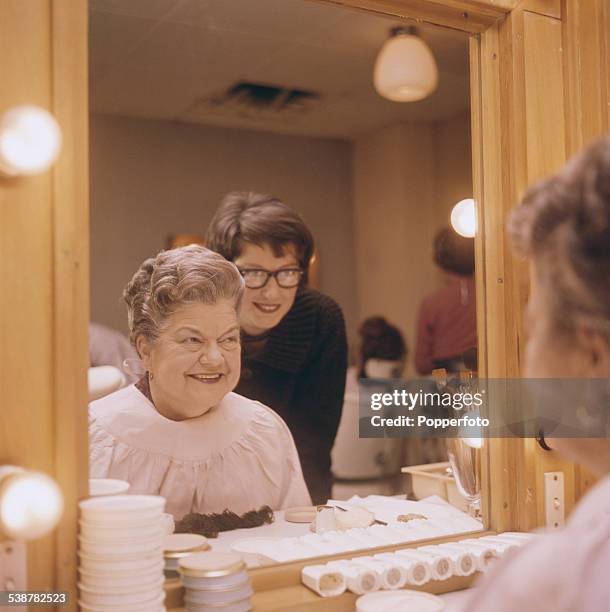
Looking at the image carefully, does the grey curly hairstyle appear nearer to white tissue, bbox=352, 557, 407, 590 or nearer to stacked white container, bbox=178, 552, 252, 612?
stacked white container, bbox=178, 552, 252, 612

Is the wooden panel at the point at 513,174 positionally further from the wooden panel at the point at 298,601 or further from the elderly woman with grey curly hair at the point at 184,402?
the elderly woman with grey curly hair at the point at 184,402

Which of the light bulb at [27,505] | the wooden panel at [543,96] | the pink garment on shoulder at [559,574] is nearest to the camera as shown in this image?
the pink garment on shoulder at [559,574]

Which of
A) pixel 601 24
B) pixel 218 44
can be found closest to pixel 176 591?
pixel 218 44

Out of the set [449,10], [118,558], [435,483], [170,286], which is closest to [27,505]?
[118,558]

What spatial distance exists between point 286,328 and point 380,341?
1.38 feet

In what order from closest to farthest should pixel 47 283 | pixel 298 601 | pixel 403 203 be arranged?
pixel 47 283
pixel 298 601
pixel 403 203

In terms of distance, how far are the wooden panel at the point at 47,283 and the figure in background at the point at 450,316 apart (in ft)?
3.11

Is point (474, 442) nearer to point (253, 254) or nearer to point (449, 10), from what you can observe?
point (253, 254)

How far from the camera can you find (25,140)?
3.81ft

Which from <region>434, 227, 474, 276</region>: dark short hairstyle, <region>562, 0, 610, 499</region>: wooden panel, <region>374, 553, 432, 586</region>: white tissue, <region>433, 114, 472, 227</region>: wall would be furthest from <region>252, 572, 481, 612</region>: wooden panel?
<region>433, 114, 472, 227</region>: wall

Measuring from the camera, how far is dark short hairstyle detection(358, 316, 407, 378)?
5.86 ft

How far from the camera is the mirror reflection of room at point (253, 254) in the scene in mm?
1400

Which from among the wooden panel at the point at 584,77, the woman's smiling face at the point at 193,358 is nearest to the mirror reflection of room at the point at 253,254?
the woman's smiling face at the point at 193,358

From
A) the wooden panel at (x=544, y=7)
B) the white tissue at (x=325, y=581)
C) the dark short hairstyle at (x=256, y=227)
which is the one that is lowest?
the white tissue at (x=325, y=581)
